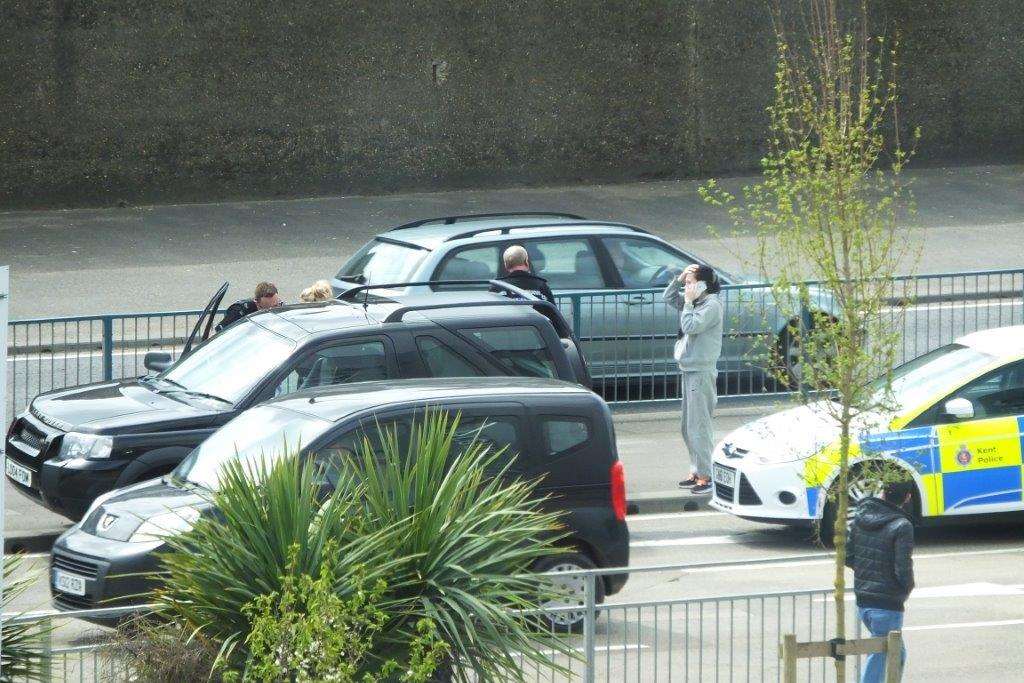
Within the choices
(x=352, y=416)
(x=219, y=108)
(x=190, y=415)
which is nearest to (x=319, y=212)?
(x=219, y=108)

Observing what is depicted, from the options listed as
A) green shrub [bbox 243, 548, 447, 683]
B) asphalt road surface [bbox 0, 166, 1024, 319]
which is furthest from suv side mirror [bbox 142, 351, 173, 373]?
asphalt road surface [bbox 0, 166, 1024, 319]

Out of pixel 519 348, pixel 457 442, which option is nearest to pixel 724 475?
pixel 519 348

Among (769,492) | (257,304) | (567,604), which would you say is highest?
(257,304)

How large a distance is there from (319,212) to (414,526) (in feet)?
70.1

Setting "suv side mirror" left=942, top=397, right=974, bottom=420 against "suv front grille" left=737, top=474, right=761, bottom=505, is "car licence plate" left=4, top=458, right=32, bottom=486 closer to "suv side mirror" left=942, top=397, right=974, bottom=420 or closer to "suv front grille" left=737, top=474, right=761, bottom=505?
"suv front grille" left=737, top=474, right=761, bottom=505

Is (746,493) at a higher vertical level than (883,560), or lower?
lower

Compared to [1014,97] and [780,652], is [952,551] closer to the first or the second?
[780,652]

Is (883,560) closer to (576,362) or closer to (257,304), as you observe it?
(576,362)

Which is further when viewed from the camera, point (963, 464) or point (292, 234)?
point (292, 234)

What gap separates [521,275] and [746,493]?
323cm

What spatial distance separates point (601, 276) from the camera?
52.0ft

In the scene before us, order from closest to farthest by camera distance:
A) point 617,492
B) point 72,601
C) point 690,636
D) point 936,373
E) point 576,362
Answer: point 690,636 → point 72,601 → point 617,492 → point 576,362 → point 936,373

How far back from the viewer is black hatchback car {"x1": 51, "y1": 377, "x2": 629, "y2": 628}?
349 inches

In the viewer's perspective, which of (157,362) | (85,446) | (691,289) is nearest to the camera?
(85,446)
